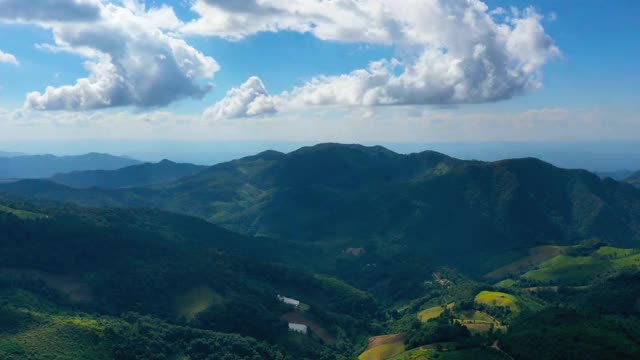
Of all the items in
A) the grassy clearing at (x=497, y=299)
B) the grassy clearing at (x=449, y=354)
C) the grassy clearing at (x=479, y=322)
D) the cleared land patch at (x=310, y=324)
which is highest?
the grassy clearing at (x=449, y=354)

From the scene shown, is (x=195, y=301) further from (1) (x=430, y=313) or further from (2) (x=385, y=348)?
(1) (x=430, y=313)

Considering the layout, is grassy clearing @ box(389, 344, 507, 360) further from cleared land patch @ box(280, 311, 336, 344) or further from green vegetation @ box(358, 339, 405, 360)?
cleared land patch @ box(280, 311, 336, 344)

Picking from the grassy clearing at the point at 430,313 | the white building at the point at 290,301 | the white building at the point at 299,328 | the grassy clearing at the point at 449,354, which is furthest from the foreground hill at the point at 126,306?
the grassy clearing at the point at 449,354

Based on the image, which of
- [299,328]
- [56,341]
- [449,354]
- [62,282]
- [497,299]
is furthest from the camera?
[497,299]

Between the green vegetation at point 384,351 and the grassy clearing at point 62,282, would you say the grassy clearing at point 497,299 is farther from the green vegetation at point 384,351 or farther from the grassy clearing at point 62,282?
the grassy clearing at point 62,282

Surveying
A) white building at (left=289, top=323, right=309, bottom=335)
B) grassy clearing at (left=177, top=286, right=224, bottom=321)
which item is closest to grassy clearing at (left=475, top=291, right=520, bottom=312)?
white building at (left=289, top=323, right=309, bottom=335)

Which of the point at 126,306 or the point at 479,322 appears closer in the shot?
the point at 479,322

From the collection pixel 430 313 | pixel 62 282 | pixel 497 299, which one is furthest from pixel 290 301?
pixel 62 282
